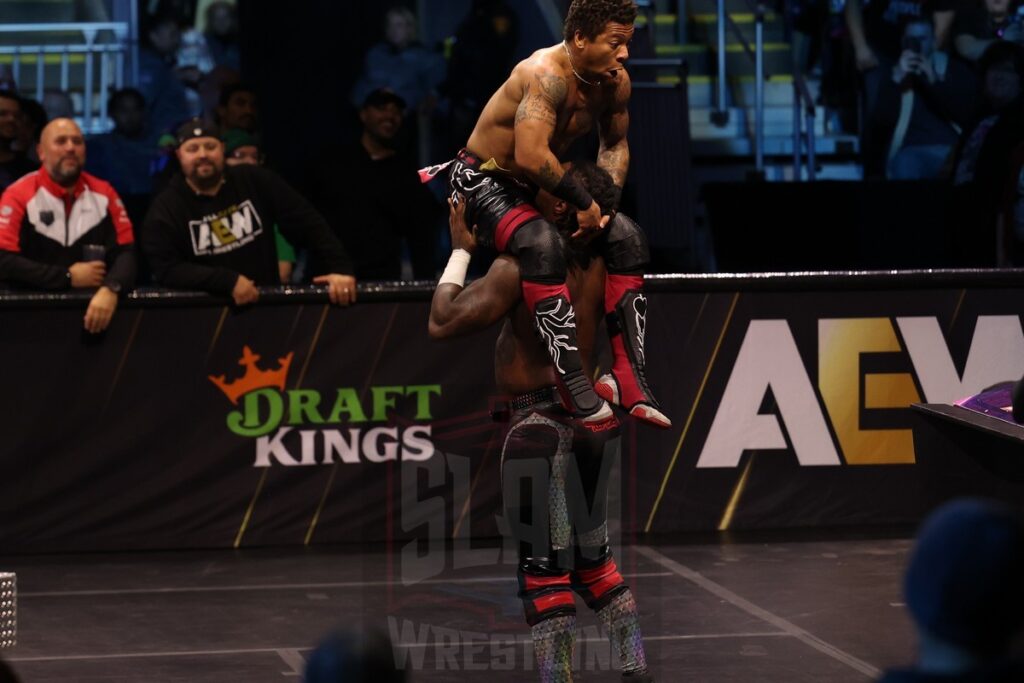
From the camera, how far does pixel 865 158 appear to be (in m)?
12.0

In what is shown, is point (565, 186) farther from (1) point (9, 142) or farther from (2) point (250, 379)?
(1) point (9, 142)

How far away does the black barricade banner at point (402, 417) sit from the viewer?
7.70 m

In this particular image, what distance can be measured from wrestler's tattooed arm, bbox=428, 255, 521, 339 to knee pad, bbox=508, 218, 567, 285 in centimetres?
7

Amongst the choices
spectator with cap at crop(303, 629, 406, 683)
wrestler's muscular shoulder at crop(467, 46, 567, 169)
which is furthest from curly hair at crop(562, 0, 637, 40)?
spectator with cap at crop(303, 629, 406, 683)

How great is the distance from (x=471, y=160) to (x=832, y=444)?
3.90 meters

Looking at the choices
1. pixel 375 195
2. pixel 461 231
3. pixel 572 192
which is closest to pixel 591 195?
pixel 572 192

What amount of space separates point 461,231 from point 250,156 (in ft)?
14.6

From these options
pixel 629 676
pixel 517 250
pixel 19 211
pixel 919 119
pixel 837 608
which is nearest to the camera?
pixel 517 250

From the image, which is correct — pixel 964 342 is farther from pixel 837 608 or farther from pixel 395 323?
pixel 395 323

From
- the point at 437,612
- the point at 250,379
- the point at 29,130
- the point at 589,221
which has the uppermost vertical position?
the point at 29,130

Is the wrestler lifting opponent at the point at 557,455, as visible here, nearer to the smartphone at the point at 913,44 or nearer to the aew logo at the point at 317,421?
the aew logo at the point at 317,421

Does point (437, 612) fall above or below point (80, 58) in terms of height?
below

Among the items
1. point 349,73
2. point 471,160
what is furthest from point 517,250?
point 349,73

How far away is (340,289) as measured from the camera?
25.3 feet
